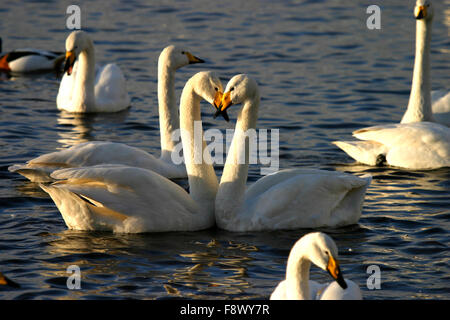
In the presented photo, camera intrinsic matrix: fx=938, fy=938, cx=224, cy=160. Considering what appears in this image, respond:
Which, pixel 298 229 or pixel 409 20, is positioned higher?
pixel 409 20

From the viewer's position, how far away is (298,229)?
9023 mm

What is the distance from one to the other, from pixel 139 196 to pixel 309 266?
9.50ft

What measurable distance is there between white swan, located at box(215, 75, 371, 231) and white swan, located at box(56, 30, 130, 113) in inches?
213

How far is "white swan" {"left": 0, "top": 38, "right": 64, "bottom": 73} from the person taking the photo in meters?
16.9

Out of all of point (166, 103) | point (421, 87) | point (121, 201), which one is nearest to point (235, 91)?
point (121, 201)

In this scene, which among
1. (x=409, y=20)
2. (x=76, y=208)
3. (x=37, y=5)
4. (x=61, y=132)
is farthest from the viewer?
(x=37, y=5)

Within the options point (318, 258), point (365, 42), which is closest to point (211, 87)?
point (318, 258)

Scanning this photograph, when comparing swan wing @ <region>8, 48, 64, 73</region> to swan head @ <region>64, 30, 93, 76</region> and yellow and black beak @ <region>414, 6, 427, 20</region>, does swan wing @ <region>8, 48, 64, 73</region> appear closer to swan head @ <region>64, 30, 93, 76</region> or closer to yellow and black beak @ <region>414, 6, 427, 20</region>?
swan head @ <region>64, 30, 93, 76</region>

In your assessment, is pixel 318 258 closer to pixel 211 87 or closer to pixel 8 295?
pixel 8 295

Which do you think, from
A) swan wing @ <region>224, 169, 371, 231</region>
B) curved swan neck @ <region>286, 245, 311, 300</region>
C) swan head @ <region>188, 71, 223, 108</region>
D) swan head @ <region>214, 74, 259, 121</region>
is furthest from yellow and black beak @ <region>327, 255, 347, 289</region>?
swan head @ <region>188, 71, 223, 108</region>

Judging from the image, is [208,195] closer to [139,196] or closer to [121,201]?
[139,196]

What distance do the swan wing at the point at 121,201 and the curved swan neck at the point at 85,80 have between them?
5.28 metres

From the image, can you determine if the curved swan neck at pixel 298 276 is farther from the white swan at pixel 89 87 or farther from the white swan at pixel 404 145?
the white swan at pixel 89 87
